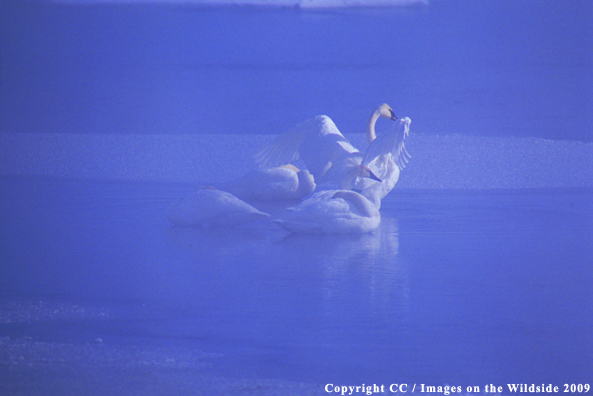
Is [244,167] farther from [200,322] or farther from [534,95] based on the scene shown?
[534,95]

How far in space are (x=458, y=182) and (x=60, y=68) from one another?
936 centimetres

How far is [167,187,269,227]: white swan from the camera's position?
439cm

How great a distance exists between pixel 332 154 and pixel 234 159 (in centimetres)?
146

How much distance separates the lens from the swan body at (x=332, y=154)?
5117 millimetres

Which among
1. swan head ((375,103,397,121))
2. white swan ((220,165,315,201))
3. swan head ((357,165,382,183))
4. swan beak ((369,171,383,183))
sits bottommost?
swan beak ((369,171,383,183))

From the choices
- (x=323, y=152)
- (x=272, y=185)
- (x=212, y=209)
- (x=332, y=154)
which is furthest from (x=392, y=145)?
(x=212, y=209)

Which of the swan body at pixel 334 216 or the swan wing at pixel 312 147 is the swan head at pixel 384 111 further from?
the swan body at pixel 334 216

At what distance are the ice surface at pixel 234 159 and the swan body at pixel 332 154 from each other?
0.42m

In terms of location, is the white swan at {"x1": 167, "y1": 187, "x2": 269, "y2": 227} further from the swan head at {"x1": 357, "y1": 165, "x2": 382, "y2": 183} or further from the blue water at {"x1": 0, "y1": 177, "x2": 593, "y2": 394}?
the swan head at {"x1": 357, "y1": 165, "x2": 382, "y2": 183}

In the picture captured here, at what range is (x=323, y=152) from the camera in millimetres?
5781

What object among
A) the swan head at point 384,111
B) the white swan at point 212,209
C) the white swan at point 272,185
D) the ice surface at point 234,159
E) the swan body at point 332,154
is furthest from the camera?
the swan head at point 384,111

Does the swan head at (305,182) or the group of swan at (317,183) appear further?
the swan head at (305,182)

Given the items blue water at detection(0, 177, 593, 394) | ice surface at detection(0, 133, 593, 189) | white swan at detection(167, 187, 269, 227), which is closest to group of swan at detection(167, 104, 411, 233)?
white swan at detection(167, 187, 269, 227)

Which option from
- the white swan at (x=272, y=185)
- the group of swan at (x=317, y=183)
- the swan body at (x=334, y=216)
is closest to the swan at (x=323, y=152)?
the group of swan at (x=317, y=183)
